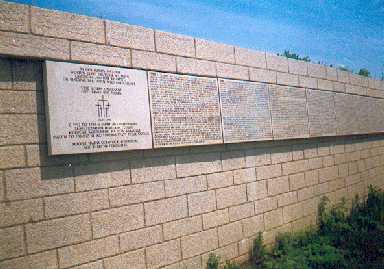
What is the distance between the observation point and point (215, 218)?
4.48 m

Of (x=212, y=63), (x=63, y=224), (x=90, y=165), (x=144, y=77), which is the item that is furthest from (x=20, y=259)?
(x=212, y=63)

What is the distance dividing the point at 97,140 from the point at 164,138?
82cm

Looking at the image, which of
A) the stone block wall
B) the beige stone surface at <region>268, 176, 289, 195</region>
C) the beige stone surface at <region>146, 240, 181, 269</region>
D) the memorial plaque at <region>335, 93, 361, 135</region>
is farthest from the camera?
the memorial plaque at <region>335, 93, 361, 135</region>

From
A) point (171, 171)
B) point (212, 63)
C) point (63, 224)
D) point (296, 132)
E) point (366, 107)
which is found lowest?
point (63, 224)

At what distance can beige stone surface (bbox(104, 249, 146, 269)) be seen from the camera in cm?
342

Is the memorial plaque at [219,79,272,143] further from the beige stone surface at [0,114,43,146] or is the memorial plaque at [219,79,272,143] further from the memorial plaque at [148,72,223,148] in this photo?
the beige stone surface at [0,114,43,146]

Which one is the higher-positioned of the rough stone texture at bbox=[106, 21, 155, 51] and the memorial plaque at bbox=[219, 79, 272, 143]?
the rough stone texture at bbox=[106, 21, 155, 51]

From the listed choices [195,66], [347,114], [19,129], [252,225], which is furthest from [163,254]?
[347,114]

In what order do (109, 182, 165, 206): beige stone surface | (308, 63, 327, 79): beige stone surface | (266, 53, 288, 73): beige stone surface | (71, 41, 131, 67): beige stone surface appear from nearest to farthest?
(71, 41, 131, 67): beige stone surface < (109, 182, 165, 206): beige stone surface < (266, 53, 288, 73): beige stone surface < (308, 63, 327, 79): beige stone surface

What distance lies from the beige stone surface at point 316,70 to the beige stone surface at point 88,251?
15.7 ft

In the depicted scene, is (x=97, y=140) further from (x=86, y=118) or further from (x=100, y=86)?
(x=100, y=86)

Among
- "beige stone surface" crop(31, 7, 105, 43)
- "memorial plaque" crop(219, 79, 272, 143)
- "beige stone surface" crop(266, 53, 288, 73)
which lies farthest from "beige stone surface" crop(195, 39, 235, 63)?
"beige stone surface" crop(31, 7, 105, 43)

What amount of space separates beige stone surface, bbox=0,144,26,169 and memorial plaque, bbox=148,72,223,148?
4.46 feet

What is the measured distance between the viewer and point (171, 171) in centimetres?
406
